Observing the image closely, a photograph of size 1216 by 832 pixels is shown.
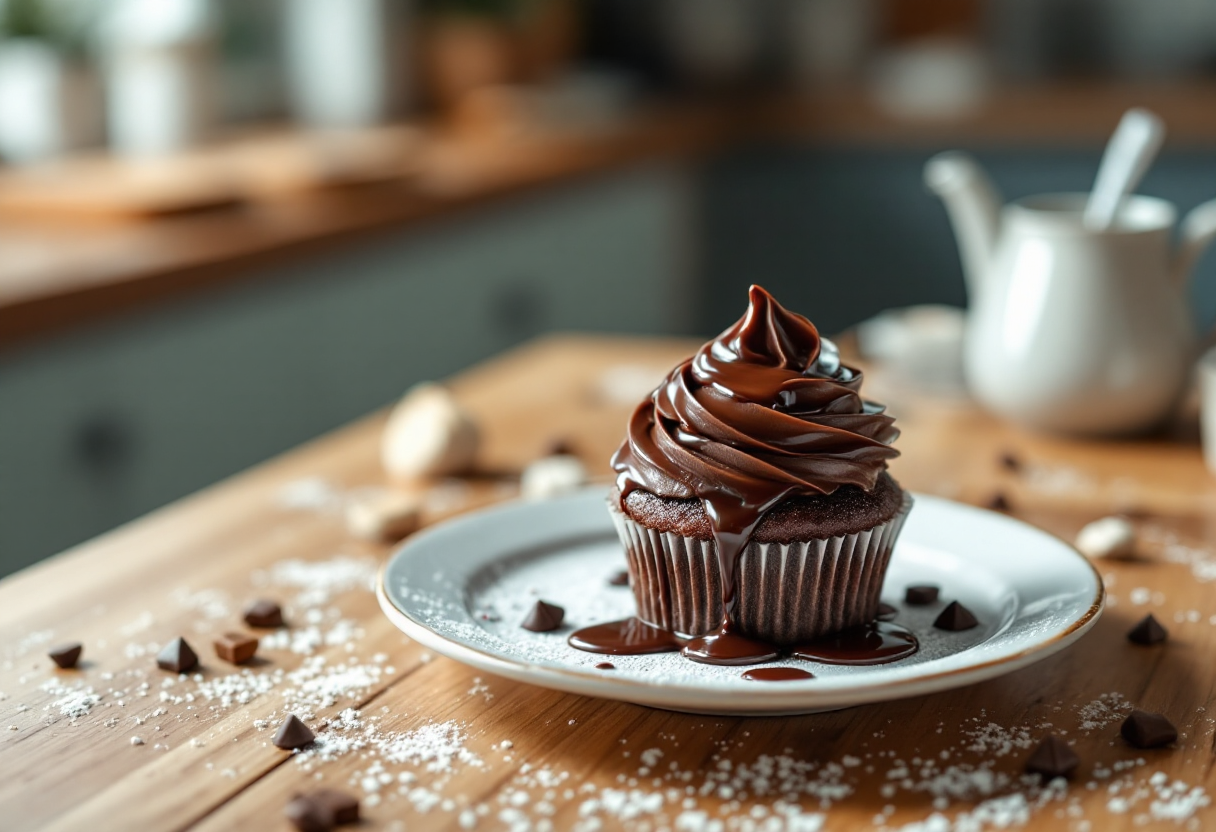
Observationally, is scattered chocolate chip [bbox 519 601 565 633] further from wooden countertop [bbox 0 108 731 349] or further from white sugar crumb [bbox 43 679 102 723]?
wooden countertop [bbox 0 108 731 349]

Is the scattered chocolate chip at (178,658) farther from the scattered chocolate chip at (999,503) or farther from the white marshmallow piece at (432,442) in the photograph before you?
the scattered chocolate chip at (999,503)

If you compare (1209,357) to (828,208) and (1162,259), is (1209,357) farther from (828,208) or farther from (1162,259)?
(828,208)

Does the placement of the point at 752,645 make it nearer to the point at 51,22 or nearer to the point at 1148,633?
the point at 1148,633

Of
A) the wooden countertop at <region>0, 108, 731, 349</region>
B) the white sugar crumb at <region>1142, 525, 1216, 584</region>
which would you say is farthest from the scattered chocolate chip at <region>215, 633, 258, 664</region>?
the wooden countertop at <region>0, 108, 731, 349</region>

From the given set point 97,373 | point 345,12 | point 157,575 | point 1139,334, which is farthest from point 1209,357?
point 345,12

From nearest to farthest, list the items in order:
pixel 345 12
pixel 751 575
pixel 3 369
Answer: pixel 751 575 → pixel 3 369 → pixel 345 12

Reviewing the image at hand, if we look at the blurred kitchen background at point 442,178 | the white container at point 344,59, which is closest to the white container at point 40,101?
the blurred kitchen background at point 442,178
